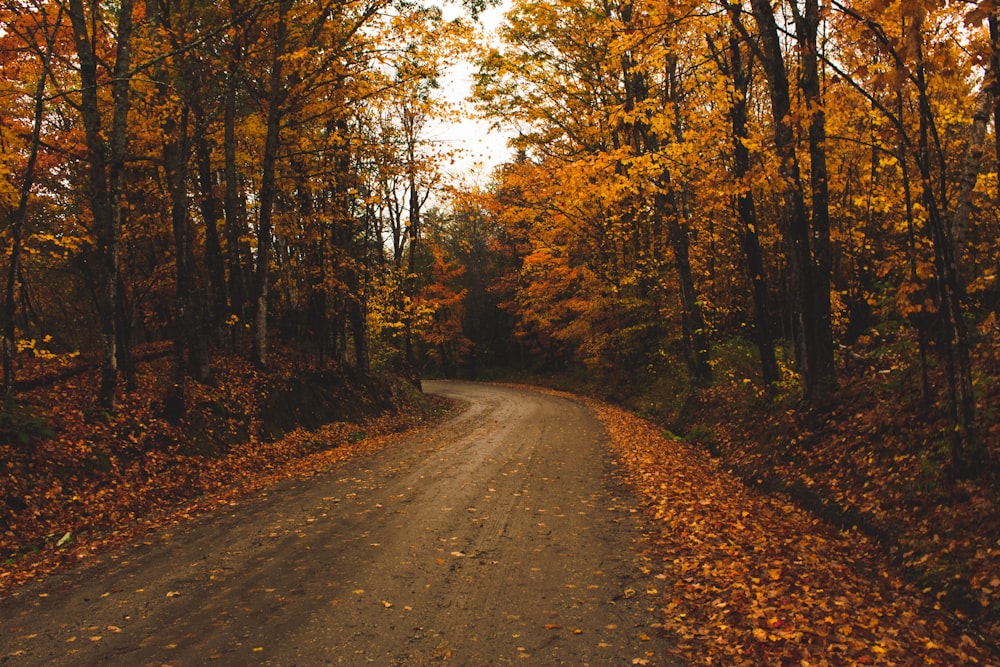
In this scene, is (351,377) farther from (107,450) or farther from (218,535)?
(218,535)

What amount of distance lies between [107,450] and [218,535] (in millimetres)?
3568

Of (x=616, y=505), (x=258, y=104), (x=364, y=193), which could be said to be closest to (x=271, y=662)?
(x=616, y=505)

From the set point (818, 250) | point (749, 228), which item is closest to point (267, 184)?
point (749, 228)

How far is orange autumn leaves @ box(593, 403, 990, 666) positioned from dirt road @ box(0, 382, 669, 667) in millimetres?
385

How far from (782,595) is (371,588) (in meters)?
3.41

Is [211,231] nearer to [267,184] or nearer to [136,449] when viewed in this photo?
[267,184]

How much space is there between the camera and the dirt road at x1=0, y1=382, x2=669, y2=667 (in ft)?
13.4

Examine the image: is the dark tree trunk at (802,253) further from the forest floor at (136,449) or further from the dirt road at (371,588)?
the forest floor at (136,449)

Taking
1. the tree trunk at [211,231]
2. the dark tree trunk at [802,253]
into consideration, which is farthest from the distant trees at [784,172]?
the tree trunk at [211,231]

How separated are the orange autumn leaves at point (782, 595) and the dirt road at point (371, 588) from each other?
0.39 metres

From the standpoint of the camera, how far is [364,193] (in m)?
19.4

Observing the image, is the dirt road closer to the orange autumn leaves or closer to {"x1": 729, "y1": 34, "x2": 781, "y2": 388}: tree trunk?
the orange autumn leaves

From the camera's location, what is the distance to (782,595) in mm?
4777

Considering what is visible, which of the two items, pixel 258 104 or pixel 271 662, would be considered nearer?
pixel 271 662
